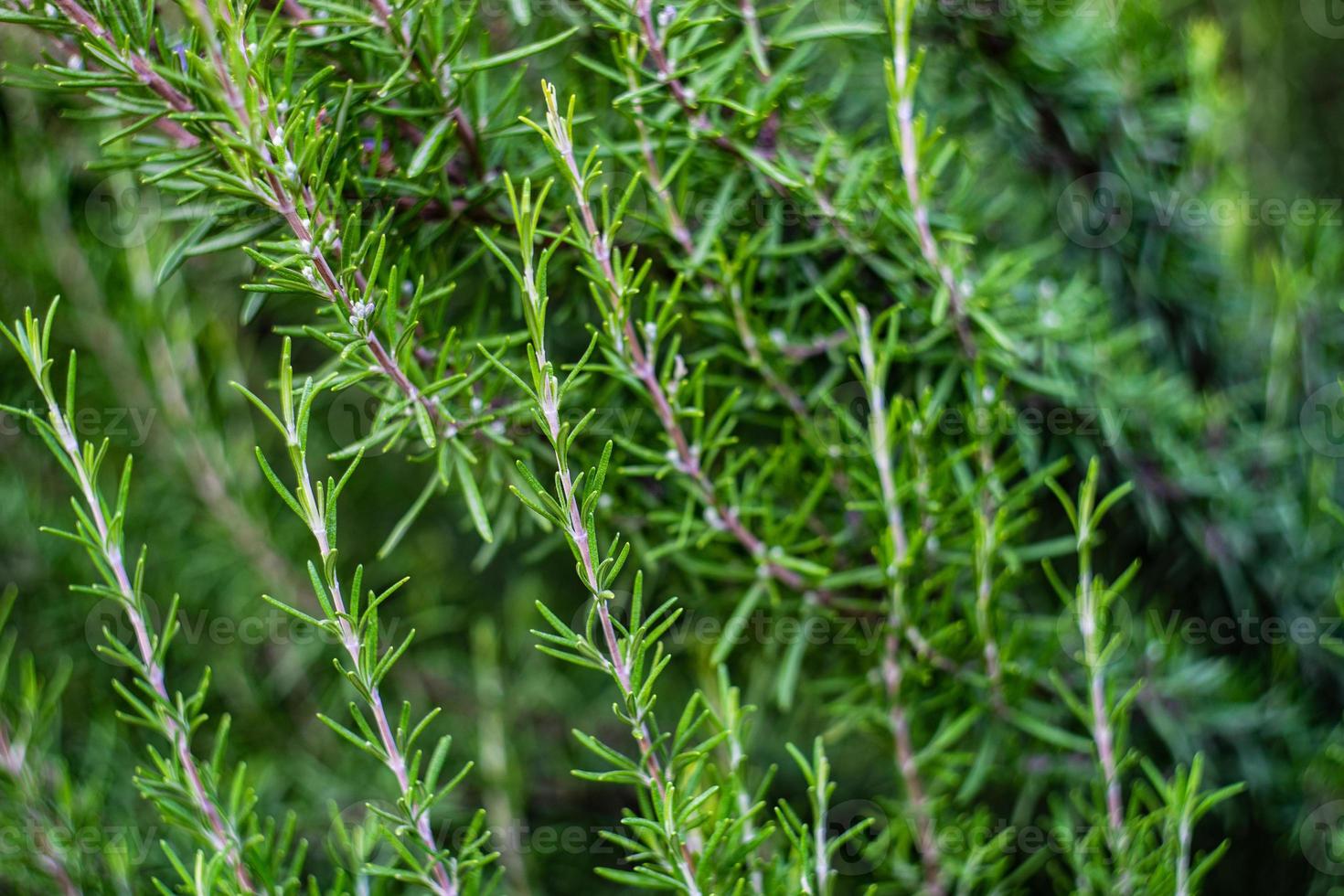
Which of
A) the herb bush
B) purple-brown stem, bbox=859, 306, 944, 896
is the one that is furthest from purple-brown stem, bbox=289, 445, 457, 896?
purple-brown stem, bbox=859, 306, 944, 896

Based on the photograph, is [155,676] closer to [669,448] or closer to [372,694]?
[372,694]

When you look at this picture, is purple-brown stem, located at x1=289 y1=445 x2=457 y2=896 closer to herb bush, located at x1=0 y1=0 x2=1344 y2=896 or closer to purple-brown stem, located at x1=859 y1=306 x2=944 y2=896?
herb bush, located at x1=0 y1=0 x2=1344 y2=896

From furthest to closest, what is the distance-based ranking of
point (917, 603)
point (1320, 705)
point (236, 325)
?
point (236, 325) < point (1320, 705) < point (917, 603)

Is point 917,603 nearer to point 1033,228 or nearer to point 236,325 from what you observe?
point 1033,228

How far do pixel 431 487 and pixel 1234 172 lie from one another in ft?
1.68

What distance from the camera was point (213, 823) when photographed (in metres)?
0.39

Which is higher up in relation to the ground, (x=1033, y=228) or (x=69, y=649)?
(x=1033, y=228)

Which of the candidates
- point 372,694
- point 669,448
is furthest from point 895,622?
point 372,694

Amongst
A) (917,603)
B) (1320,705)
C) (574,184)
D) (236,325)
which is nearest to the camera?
(574,184)

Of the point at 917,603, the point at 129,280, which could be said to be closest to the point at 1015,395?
the point at 917,603

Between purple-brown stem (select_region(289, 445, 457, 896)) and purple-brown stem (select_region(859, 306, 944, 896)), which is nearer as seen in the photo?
purple-brown stem (select_region(289, 445, 457, 896))

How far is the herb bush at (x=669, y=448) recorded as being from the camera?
0.36 m

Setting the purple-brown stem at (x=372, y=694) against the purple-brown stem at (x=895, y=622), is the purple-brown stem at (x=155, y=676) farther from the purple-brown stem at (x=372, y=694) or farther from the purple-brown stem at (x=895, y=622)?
the purple-brown stem at (x=895, y=622)

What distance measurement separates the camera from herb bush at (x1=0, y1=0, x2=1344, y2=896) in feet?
1.17
